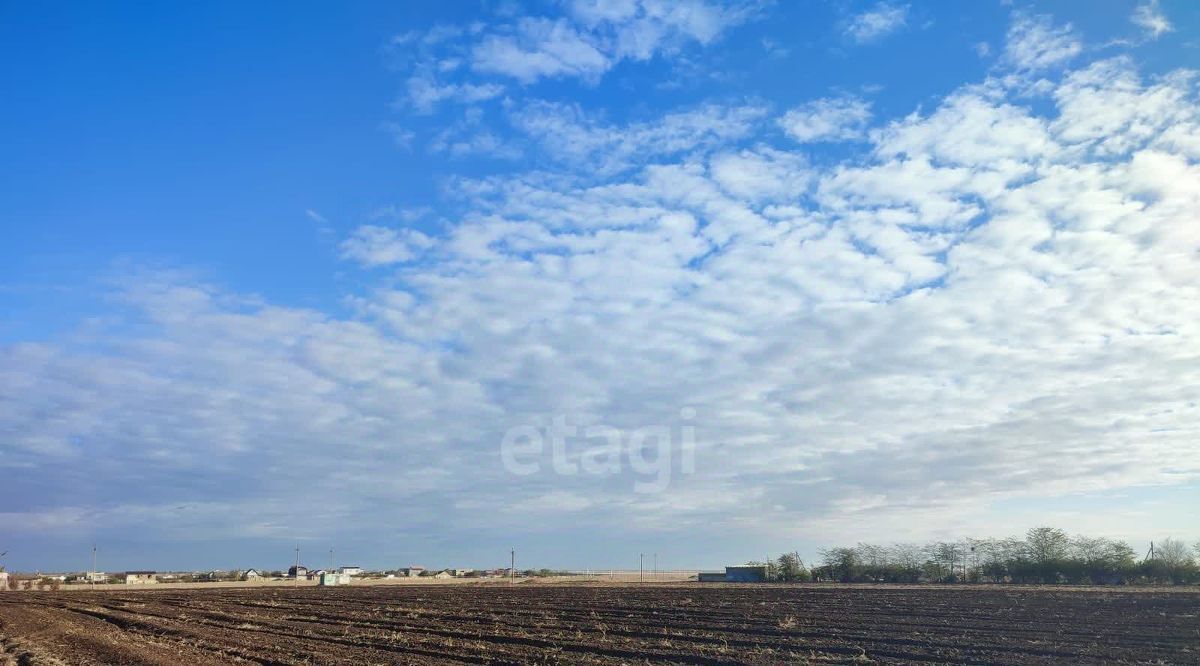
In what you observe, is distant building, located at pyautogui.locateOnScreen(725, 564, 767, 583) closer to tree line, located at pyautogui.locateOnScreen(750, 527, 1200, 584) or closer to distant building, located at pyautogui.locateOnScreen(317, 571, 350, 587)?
tree line, located at pyautogui.locateOnScreen(750, 527, 1200, 584)

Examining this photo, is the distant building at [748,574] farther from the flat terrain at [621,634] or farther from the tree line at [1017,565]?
the flat terrain at [621,634]

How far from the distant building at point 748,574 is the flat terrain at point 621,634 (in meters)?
73.3

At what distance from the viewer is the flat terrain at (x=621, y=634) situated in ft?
74.2

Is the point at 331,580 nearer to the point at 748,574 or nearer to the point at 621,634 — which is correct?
the point at 748,574

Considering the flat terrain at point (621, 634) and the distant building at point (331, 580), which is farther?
the distant building at point (331, 580)

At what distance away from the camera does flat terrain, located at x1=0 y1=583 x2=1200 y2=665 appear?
22625 mm

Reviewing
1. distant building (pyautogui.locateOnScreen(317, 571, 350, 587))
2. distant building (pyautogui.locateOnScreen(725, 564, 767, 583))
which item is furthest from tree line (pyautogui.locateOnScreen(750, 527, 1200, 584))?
distant building (pyautogui.locateOnScreen(317, 571, 350, 587))

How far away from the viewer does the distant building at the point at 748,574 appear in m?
117

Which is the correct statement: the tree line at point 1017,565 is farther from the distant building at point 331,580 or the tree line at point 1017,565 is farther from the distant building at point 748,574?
the distant building at point 331,580

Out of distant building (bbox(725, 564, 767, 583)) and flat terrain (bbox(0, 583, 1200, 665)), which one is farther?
distant building (bbox(725, 564, 767, 583))

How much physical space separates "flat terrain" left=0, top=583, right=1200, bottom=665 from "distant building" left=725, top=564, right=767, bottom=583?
2886 inches

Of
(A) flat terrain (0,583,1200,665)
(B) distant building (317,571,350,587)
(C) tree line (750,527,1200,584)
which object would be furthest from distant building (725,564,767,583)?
(A) flat terrain (0,583,1200,665)

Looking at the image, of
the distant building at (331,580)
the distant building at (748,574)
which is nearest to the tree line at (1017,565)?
the distant building at (748,574)

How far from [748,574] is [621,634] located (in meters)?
94.5
